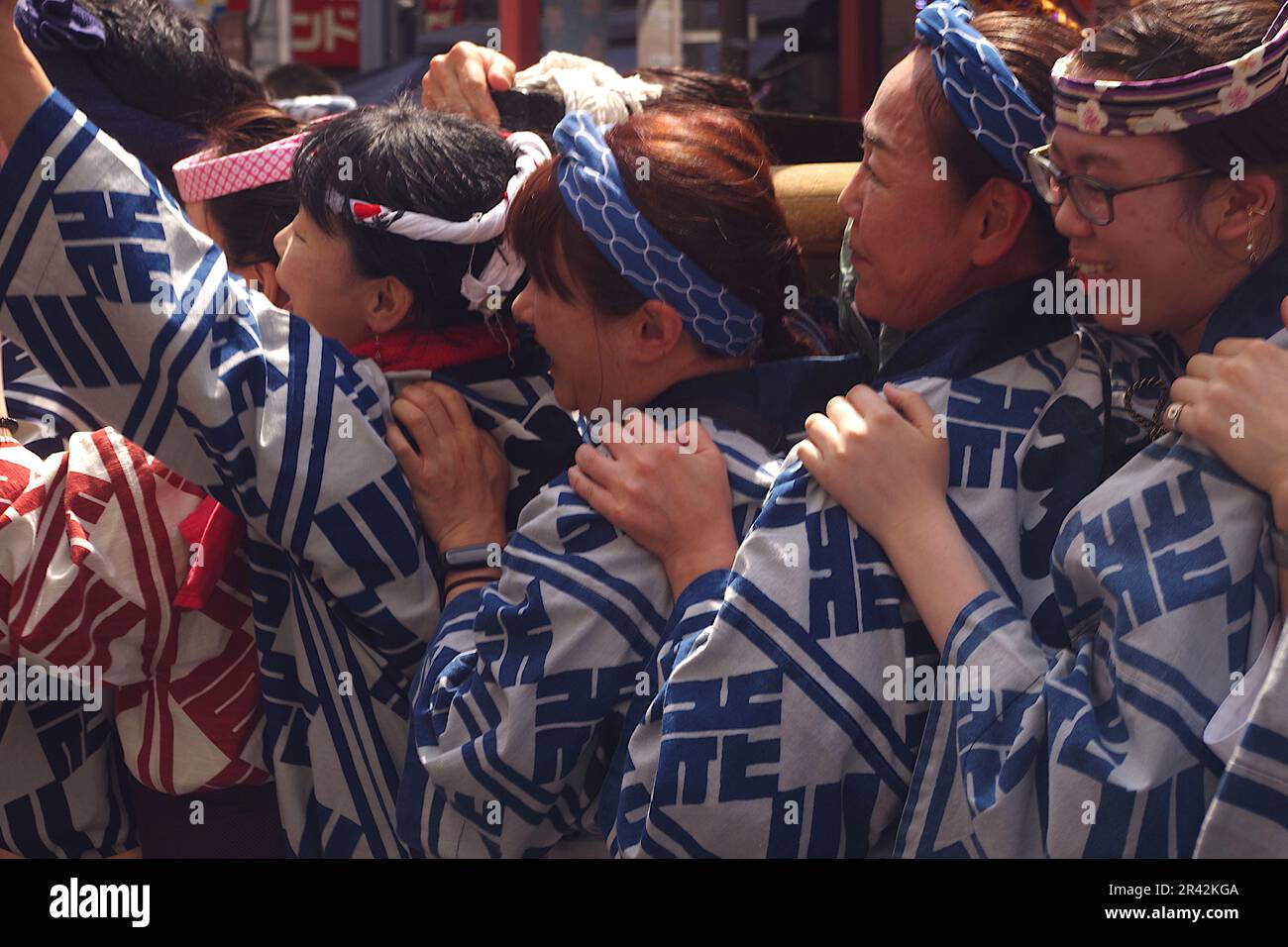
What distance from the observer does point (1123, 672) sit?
1.49 m

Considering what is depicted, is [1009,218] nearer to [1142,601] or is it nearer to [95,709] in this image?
[1142,601]

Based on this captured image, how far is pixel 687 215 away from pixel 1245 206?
658mm

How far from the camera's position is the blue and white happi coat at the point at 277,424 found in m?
1.84

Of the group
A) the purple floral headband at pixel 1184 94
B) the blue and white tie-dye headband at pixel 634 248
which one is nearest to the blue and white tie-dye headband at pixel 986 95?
the purple floral headband at pixel 1184 94

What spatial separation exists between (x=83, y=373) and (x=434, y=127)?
0.62m

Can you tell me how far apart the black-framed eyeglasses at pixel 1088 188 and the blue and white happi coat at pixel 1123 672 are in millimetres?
149

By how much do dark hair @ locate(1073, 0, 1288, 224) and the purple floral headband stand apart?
0.01 metres

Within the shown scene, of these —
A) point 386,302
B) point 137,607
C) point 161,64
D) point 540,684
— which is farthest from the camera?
point 161,64

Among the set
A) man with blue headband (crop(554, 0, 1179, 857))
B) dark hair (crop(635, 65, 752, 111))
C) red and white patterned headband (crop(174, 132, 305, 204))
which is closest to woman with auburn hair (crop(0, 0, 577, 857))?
red and white patterned headband (crop(174, 132, 305, 204))

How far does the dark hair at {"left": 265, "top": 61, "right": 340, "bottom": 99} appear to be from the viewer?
224 inches

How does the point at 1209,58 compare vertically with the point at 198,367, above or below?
above

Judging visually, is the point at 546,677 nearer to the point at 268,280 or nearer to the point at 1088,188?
the point at 1088,188

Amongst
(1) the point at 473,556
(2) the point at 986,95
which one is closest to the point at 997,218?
(2) the point at 986,95

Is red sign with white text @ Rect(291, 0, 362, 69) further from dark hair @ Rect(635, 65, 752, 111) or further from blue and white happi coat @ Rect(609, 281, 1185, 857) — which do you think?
blue and white happi coat @ Rect(609, 281, 1185, 857)
